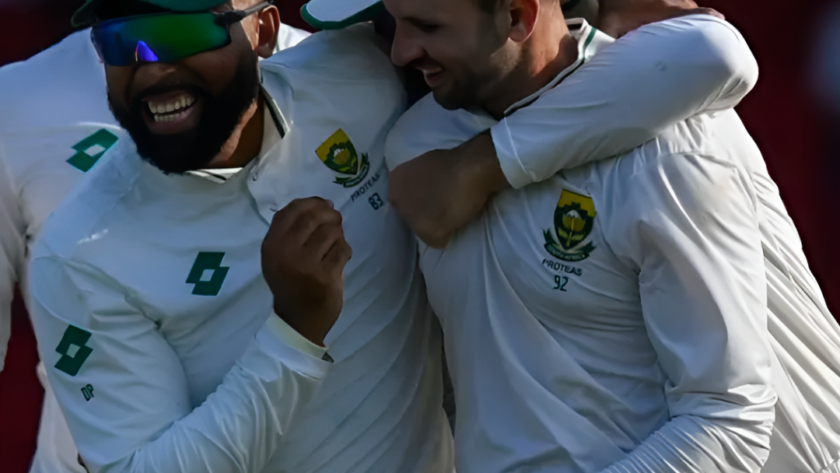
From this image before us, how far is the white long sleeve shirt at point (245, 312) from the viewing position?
1625 millimetres

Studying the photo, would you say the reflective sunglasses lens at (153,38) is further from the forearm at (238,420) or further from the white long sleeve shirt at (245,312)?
the forearm at (238,420)

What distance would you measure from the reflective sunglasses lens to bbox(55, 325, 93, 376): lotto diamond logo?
0.46m

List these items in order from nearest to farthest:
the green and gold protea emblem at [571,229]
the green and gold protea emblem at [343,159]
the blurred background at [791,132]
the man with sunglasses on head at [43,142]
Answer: the green and gold protea emblem at [571,229]
the green and gold protea emblem at [343,159]
the man with sunglasses on head at [43,142]
the blurred background at [791,132]

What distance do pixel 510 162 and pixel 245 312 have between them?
543 millimetres

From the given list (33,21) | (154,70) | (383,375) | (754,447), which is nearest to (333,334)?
(383,375)

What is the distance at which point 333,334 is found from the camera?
5.84 ft

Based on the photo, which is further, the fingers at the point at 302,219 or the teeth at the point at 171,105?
the teeth at the point at 171,105

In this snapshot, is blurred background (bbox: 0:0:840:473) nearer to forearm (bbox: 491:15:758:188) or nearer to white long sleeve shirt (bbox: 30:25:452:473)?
white long sleeve shirt (bbox: 30:25:452:473)

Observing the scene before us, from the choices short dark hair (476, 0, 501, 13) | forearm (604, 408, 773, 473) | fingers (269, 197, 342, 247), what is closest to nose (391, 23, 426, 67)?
short dark hair (476, 0, 501, 13)

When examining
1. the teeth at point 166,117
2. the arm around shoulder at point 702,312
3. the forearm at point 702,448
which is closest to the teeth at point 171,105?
the teeth at point 166,117

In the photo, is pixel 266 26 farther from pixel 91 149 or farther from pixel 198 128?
pixel 91 149

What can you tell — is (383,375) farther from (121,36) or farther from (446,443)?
(121,36)

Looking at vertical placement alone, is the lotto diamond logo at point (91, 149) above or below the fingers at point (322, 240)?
below

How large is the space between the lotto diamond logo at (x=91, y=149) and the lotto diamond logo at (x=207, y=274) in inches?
22.6
